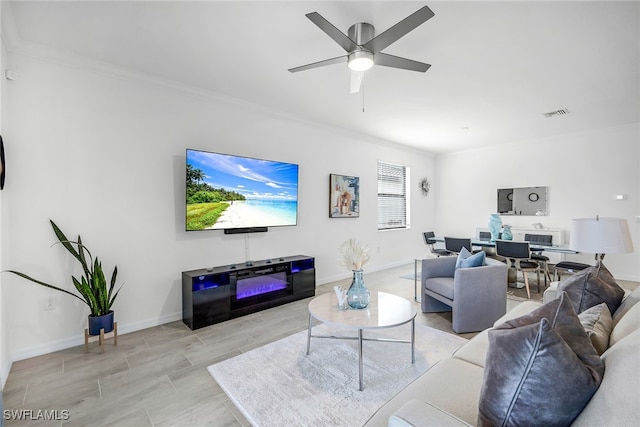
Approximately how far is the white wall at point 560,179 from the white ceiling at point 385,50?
1206 mm

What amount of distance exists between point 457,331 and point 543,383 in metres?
2.30

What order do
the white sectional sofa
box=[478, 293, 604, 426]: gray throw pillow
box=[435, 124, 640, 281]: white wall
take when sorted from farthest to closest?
box=[435, 124, 640, 281]: white wall → box=[478, 293, 604, 426]: gray throw pillow → the white sectional sofa

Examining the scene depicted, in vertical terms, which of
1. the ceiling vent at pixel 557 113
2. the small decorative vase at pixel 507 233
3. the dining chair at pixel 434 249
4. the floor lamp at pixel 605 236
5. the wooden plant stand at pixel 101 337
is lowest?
the wooden plant stand at pixel 101 337

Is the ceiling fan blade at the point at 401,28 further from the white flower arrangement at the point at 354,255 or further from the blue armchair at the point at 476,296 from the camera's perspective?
the blue armchair at the point at 476,296

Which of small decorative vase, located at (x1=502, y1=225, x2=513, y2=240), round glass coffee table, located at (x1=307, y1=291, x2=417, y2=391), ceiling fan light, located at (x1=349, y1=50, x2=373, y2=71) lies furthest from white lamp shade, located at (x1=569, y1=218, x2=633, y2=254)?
small decorative vase, located at (x1=502, y1=225, x2=513, y2=240)

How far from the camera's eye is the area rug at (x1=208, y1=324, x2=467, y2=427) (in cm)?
181

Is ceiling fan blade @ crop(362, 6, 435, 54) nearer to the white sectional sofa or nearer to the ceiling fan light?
the ceiling fan light

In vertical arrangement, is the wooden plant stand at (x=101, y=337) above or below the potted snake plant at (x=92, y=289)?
below

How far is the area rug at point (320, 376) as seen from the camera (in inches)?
71.2

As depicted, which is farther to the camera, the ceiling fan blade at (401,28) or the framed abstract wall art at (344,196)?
the framed abstract wall art at (344,196)

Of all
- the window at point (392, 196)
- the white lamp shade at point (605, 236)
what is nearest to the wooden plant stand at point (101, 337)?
the white lamp shade at point (605, 236)

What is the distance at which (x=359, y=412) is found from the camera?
5.92ft

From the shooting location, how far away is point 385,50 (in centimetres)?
272

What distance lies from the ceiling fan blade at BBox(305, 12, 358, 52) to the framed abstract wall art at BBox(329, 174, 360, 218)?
283 cm
